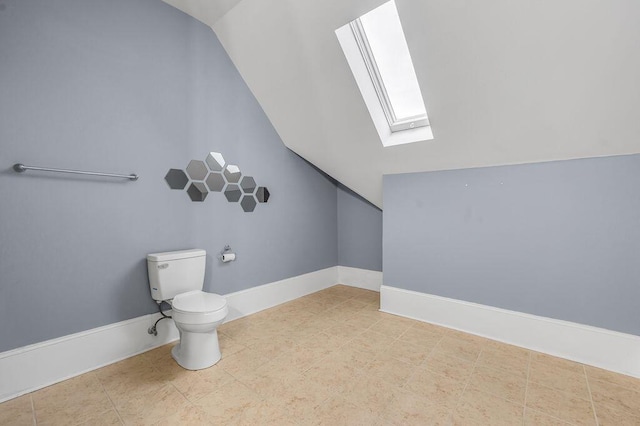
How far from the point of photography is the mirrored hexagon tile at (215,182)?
2389 millimetres

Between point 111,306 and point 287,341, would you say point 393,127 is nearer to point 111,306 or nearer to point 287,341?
point 287,341

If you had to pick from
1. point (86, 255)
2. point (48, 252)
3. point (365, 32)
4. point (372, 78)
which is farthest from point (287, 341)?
point (365, 32)

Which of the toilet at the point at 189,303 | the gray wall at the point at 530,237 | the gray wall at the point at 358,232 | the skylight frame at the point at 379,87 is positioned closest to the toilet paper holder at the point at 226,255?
the toilet at the point at 189,303

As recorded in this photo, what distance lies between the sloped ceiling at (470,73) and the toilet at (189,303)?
1.67 meters

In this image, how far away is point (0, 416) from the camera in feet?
4.45

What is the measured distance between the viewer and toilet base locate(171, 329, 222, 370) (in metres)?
1.77

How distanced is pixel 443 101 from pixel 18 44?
2.61 metres

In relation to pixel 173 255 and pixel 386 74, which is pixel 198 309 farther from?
pixel 386 74

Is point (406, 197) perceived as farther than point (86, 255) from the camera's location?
Yes

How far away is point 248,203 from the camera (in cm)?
270

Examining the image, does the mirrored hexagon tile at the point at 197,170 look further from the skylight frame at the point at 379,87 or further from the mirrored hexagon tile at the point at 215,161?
the skylight frame at the point at 379,87

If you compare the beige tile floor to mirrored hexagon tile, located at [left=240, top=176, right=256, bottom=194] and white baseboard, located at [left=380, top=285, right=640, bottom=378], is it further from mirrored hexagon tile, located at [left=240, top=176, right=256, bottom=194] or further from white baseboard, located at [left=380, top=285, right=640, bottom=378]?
mirrored hexagon tile, located at [left=240, top=176, right=256, bottom=194]

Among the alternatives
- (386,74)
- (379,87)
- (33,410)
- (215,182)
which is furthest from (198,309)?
(386,74)

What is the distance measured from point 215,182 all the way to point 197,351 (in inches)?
53.6
